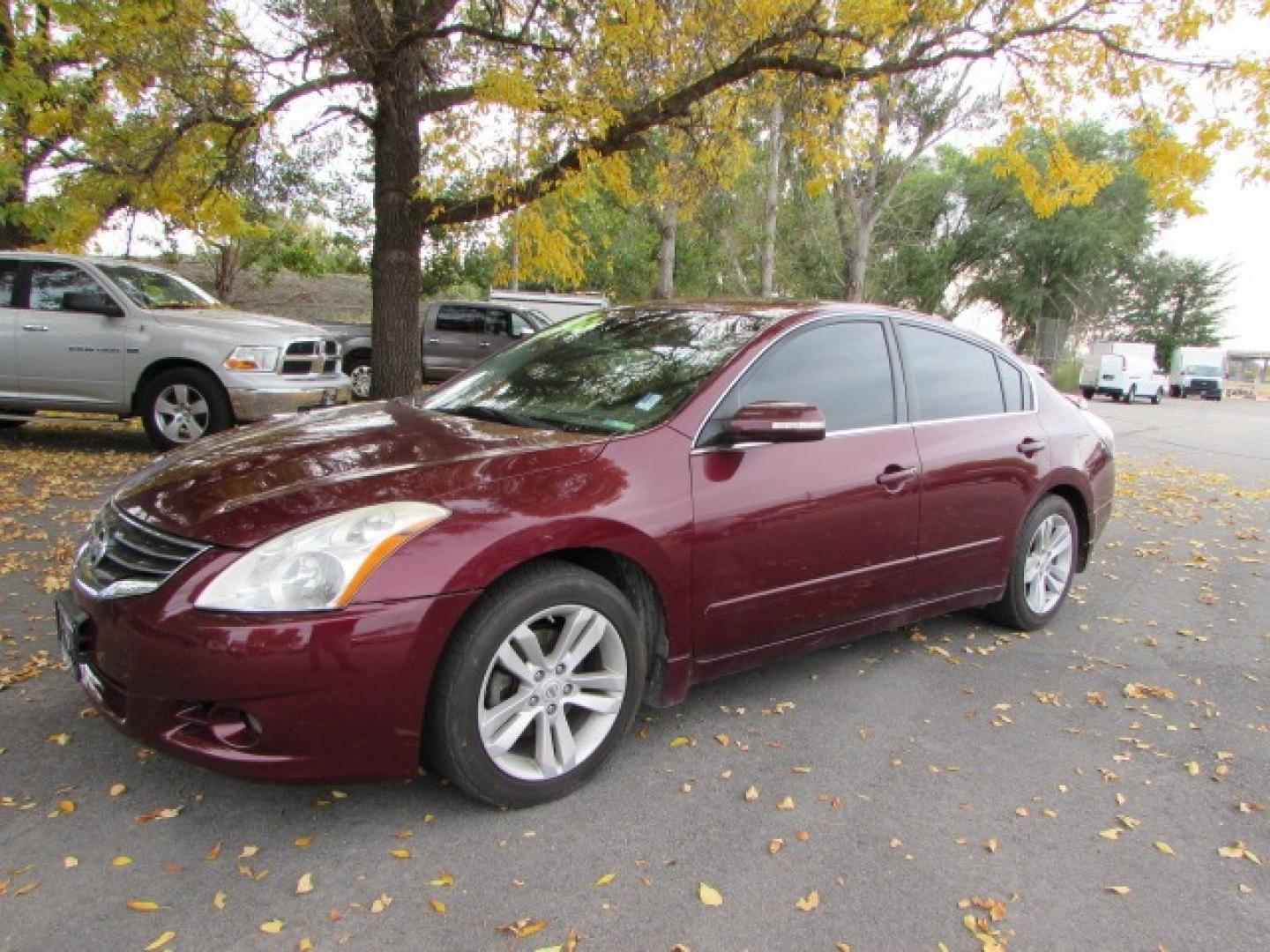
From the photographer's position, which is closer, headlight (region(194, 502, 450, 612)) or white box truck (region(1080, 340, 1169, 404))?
headlight (region(194, 502, 450, 612))

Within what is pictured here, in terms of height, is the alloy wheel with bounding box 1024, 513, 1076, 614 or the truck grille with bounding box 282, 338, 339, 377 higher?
the truck grille with bounding box 282, 338, 339, 377

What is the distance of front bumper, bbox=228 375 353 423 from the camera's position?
7.86 metres

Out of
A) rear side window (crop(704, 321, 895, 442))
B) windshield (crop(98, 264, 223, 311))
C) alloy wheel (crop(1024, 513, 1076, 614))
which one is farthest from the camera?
windshield (crop(98, 264, 223, 311))

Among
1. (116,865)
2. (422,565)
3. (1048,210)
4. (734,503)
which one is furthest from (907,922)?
(1048,210)

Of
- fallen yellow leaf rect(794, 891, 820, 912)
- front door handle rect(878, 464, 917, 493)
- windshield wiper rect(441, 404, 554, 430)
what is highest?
windshield wiper rect(441, 404, 554, 430)

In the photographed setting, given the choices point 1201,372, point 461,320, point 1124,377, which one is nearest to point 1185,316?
point 1201,372

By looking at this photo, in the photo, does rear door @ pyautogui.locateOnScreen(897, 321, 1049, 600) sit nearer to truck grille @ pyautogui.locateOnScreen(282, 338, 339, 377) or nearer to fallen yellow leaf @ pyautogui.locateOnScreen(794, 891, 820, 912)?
fallen yellow leaf @ pyautogui.locateOnScreen(794, 891, 820, 912)

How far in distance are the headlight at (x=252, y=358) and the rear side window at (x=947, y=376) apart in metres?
6.06

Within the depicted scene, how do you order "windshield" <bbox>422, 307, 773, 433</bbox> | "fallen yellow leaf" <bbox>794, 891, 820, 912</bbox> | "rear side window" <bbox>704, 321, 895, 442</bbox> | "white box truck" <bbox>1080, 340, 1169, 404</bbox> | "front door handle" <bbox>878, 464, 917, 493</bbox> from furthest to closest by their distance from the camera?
"white box truck" <bbox>1080, 340, 1169, 404</bbox> < "front door handle" <bbox>878, 464, 917, 493</bbox> < "rear side window" <bbox>704, 321, 895, 442</bbox> < "windshield" <bbox>422, 307, 773, 433</bbox> < "fallen yellow leaf" <bbox>794, 891, 820, 912</bbox>

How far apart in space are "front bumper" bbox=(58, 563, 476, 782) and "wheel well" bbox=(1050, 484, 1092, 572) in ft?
11.5

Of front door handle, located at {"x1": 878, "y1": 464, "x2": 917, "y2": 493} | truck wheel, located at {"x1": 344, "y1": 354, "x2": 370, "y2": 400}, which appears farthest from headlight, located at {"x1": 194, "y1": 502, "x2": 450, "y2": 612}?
truck wheel, located at {"x1": 344, "y1": 354, "x2": 370, "y2": 400}

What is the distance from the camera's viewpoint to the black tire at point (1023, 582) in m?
4.39

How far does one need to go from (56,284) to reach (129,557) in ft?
23.1

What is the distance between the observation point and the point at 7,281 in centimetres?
816
